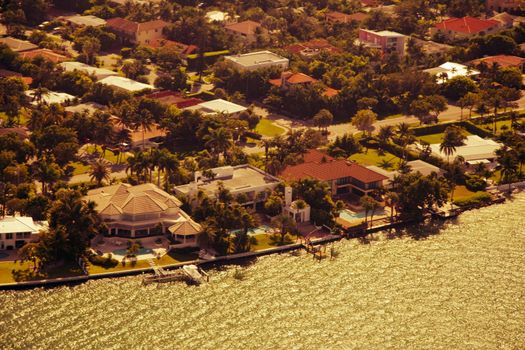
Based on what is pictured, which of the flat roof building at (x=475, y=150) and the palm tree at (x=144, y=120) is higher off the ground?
the palm tree at (x=144, y=120)

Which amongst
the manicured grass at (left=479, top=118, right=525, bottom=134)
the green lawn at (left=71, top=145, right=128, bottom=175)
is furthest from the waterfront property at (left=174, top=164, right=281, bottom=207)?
the manicured grass at (left=479, top=118, right=525, bottom=134)

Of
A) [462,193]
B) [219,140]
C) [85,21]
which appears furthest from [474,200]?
[85,21]

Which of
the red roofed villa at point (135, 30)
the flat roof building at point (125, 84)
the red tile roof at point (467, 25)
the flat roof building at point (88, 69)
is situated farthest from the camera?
the red tile roof at point (467, 25)

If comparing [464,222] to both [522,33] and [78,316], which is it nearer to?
[78,316]

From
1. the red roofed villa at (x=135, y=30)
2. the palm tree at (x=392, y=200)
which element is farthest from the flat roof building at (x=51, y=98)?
the palm tree at (x=392, y=200)

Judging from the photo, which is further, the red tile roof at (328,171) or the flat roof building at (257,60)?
the flat roof building at (257,60)

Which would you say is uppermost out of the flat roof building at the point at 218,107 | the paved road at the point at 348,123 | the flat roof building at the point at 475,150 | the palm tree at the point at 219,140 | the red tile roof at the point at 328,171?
the palm tree at the point at 219,140

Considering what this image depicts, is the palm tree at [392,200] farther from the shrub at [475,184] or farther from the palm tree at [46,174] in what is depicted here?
the palm tree at [46,174]
